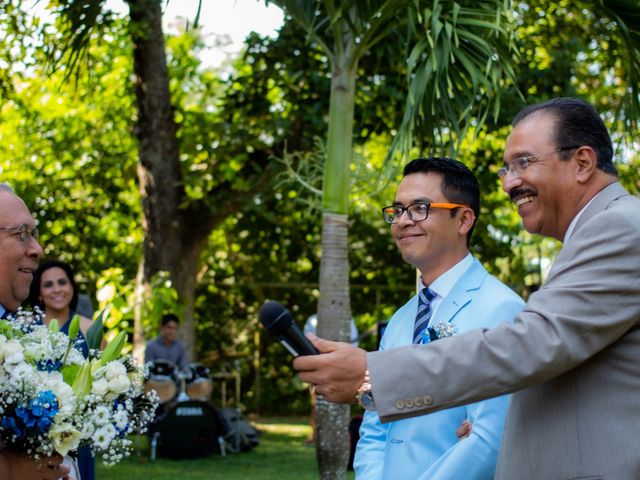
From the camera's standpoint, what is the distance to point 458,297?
3.45 metres

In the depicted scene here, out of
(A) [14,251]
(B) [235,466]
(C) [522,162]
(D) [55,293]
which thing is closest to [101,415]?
(A) [14,251]

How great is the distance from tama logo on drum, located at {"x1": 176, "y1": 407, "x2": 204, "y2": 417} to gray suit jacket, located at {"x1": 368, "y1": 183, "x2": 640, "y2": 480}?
1119 cm

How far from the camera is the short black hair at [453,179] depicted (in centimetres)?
364

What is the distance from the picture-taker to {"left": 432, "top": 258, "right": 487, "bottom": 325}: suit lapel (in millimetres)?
3428

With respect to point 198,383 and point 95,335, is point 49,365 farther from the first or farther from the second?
point 198,383

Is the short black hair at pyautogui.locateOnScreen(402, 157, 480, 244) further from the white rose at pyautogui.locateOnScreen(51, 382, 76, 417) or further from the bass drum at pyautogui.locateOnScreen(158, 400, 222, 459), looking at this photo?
the bass drum at pyautogui.locateOnScreen(158, 400, 222, 459)

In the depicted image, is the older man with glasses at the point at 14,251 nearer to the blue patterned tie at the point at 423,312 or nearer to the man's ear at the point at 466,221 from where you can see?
the blue patterned tie at the point at 423,312

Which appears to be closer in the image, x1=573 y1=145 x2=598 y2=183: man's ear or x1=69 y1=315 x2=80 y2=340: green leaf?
x1=573 y1=145 x2=598 y2=183: man's ear

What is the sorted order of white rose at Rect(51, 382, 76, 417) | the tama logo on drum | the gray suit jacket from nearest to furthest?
the gray suit jacket, white rose at Rect(51, 382, 76, 417), the tama logo on drum

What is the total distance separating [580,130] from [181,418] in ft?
37.0

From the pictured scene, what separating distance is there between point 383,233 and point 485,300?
16.1 metres

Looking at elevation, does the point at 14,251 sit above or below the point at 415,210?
below

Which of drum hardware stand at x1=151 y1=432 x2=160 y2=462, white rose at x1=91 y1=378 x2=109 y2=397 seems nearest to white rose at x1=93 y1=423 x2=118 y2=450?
white rose at x1=91 y1=378 x2=109 y2=397

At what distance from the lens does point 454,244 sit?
3605 millimetres
